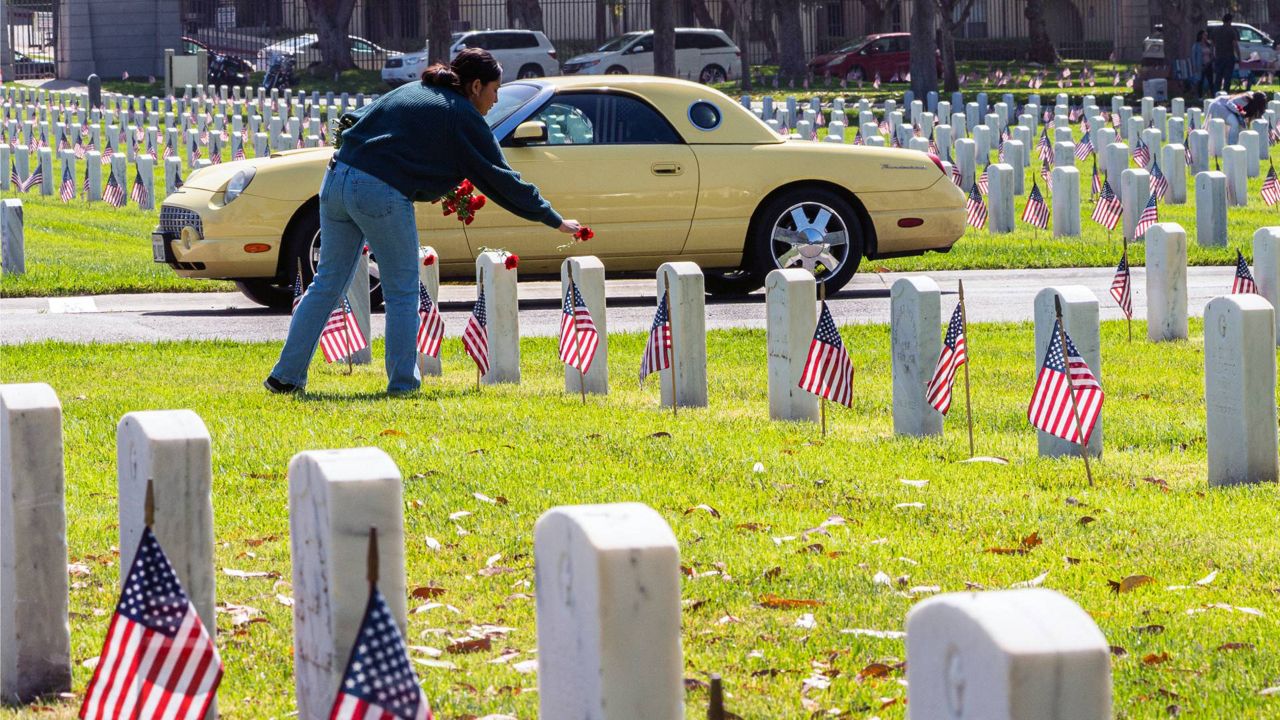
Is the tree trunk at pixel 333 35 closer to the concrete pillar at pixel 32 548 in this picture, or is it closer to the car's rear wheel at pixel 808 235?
the car's rear wheel at pixel 808 235

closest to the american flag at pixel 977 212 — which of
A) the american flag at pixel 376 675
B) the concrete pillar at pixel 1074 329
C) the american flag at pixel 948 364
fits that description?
the american flag at pixel 948 364

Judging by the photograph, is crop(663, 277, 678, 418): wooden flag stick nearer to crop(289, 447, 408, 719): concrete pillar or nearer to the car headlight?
the car headlight

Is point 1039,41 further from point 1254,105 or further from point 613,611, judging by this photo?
point 613,611

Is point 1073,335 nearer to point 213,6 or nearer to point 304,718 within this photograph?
point 304,718

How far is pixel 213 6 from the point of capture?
224ft

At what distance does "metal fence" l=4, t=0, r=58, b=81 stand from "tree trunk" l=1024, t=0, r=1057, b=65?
96.2ft

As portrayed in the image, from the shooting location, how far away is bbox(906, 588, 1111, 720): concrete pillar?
245 cm

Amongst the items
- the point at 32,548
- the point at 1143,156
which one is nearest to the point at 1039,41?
the point at 1143,156

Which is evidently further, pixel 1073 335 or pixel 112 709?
pixel 1073 335

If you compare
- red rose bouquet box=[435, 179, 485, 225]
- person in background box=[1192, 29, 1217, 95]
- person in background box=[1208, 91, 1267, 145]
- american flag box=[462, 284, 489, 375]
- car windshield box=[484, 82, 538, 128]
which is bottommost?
american flag box=[462, 284, 489, 375]

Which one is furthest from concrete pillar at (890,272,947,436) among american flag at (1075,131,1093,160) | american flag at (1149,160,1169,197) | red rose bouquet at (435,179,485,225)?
american flag at (1075,131,1093,160)

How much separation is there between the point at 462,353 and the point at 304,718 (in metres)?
7.24

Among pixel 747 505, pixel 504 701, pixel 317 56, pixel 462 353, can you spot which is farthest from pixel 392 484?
pixel 317 56

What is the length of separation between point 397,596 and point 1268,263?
7.92 meters
